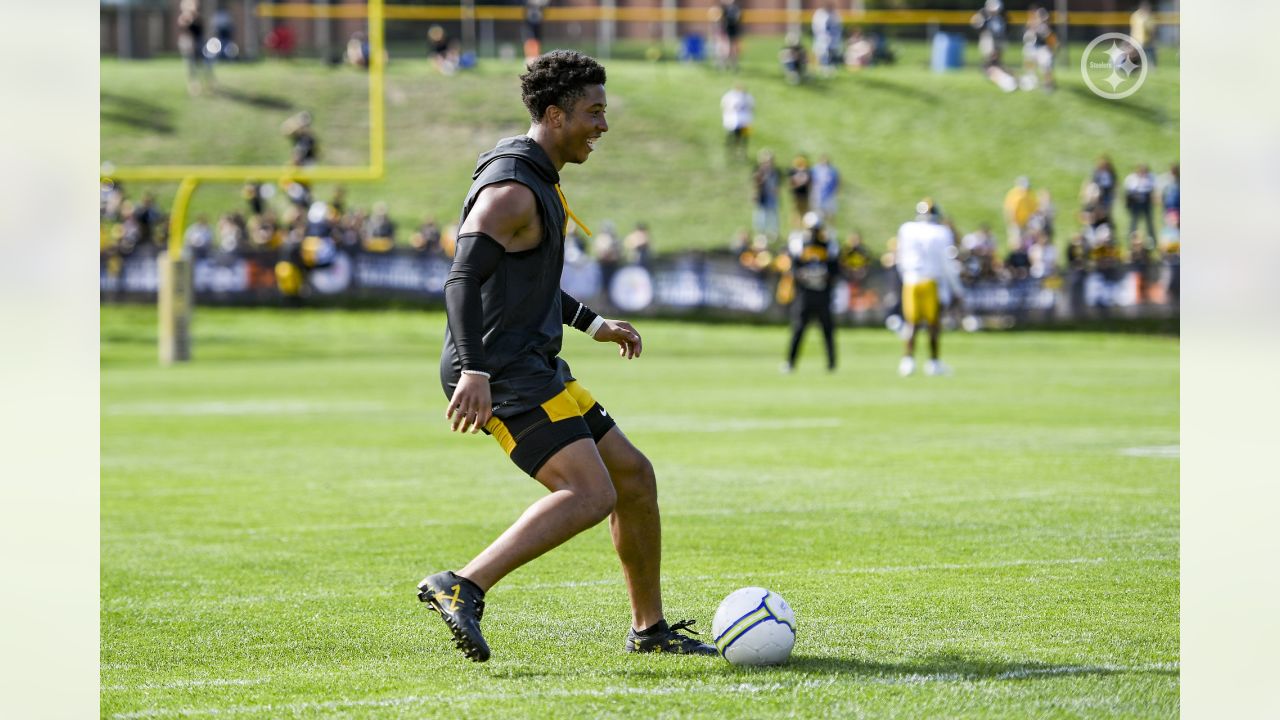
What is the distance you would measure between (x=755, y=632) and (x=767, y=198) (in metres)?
33.9

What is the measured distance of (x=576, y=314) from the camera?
638cm

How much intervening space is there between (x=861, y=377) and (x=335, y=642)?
16740 mm

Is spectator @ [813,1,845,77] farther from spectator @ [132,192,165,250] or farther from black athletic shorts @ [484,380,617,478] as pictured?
black athletic shorts @ [484,380,617,478]

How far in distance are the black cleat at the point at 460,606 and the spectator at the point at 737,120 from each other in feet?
126

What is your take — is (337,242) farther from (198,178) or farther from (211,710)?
(211,710)

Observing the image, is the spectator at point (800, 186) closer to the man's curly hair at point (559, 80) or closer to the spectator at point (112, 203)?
the spectator at point (112, 203)

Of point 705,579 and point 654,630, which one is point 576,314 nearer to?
point 654,630

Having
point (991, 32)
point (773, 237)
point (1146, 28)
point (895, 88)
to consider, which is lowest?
point (773, 237)

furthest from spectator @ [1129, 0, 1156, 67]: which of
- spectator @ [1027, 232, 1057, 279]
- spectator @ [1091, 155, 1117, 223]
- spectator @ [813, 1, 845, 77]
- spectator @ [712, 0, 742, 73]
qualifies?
spectator @ [712, 0, 742, 73]

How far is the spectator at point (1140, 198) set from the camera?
37.2m

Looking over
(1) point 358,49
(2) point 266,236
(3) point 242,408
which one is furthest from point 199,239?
(3) point 242,408

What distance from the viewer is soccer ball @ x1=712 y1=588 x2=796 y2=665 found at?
5680mm

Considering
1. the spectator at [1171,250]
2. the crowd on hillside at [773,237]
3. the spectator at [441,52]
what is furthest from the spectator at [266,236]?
the spectator at [1171,250]
